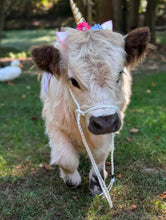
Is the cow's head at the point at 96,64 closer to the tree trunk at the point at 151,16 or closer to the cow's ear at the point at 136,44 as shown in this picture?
the cow's ear at the point at 136,44

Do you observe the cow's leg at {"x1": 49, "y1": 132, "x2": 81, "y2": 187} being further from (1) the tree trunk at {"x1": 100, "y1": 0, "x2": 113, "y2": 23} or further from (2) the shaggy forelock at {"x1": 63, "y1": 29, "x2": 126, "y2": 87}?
(1) the tree trunk at {"x1": 100, "y1": 0, "x2": 113, "y2": 23}

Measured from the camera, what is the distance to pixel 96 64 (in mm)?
2641

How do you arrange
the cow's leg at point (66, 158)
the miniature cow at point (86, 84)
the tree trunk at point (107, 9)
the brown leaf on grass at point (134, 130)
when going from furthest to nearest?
the tree trunk at point (107, 9)
the brown leaf on grass at point (134, 130)
the cow's leg at point (66, 158)
the miniature cow at point (86, 84)

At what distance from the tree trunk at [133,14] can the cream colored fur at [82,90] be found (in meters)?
11.6

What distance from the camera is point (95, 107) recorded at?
2.55 metres

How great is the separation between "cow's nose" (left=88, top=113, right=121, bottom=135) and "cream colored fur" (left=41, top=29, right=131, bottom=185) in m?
0.04

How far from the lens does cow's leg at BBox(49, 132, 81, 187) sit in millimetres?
3344

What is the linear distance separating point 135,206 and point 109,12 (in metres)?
11.1

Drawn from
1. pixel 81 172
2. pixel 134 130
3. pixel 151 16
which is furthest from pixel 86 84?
pixel 151 16

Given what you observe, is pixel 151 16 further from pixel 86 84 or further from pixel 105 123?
pixel 105 123

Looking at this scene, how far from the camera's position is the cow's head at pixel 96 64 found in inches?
101

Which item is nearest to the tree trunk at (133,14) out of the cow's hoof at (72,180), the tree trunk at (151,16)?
the tree trunk at (151,16)

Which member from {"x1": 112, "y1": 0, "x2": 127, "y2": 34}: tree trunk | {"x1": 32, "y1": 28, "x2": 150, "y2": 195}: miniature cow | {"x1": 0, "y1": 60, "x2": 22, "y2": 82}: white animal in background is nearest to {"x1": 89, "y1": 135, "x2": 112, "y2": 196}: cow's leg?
{"x1": 32, "y1": 28, "x2": 150, "y2": 195}: miniature cow

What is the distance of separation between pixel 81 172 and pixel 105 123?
1.58 metres
